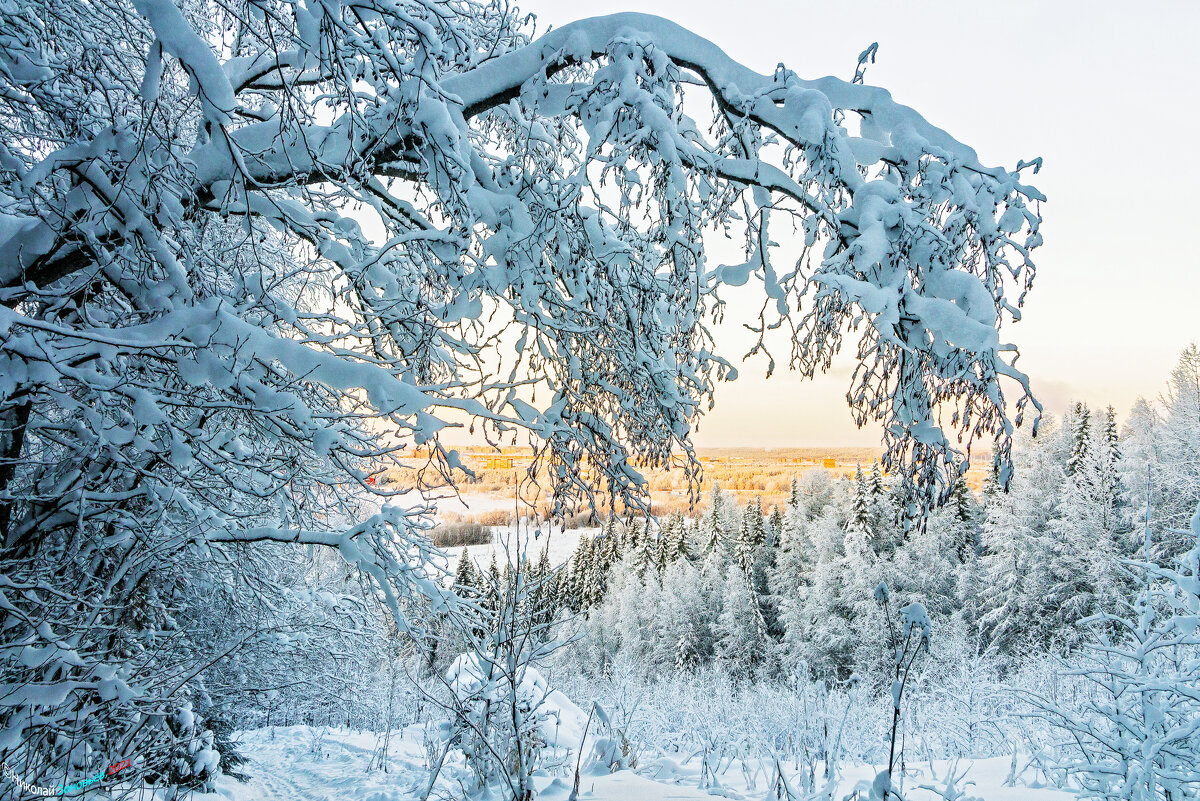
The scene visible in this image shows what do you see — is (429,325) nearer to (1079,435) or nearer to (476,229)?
(476,229)

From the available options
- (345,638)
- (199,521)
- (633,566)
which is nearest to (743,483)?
(633,566)

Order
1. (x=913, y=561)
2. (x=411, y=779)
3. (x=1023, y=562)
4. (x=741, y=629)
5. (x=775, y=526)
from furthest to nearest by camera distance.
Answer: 1. (x=775, y=526)
2. (x=741, y=629)
3. (x=913, y=561)
4. (x=1023, y=562)
5. (x=411, y=779)

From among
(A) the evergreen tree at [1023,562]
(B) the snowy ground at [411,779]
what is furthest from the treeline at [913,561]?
(B) the snowy ground at [411,779]

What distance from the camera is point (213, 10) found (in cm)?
437

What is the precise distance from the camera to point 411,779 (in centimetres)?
597

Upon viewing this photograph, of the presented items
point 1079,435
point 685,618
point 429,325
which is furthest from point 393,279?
point 685,618

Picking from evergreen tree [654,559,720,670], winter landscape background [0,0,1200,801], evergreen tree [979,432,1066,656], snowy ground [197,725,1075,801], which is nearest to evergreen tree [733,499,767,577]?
evergreen tree [654,559,720,670]

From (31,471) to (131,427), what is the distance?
2.74m

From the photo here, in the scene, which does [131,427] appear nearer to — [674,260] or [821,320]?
[674,260]

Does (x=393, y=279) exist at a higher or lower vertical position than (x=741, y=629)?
higher

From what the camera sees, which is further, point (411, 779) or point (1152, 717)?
point (411, 779)

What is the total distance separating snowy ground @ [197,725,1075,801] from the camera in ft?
13.8

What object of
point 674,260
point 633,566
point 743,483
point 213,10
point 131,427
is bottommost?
point 633,566

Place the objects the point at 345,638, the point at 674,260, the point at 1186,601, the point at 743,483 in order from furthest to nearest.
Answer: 1. the point at 743,483
2. the point at 345,638
3. the point at 1186,601
4. the point at 674,260
